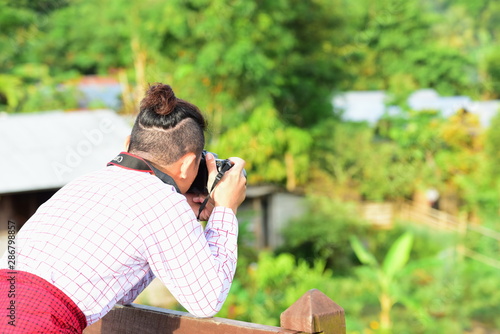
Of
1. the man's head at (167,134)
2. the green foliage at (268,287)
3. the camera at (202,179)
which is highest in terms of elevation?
the man's head at (167,134)

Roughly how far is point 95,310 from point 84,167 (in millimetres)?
6033

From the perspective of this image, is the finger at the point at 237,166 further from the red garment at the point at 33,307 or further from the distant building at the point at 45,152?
the distant building at the point at 45,152

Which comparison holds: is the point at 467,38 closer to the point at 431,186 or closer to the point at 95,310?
the point at 431,186

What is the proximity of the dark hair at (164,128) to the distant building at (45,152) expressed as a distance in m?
5.72

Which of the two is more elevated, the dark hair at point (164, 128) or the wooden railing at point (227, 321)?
the dark hair at point (164, 128)

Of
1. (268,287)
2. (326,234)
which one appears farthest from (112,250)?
(326,234)

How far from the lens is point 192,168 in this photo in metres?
1.27

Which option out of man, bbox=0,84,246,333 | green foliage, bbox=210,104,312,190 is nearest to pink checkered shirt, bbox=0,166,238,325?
man, bbox=0,84,246,333

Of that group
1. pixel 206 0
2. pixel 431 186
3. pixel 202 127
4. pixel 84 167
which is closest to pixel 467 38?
pixel 431 186

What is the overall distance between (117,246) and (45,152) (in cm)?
678

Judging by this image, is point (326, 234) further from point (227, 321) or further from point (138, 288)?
point (227, 321)

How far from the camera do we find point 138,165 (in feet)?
4.02

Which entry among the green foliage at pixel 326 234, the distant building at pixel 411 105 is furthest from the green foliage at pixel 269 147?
the distant building at pixel 411 105

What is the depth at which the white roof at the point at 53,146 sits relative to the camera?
23.1 ft
